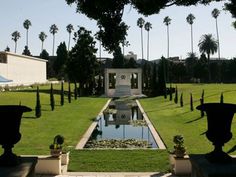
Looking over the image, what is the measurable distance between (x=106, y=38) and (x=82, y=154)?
26.2ft

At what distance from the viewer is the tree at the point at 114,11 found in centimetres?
783

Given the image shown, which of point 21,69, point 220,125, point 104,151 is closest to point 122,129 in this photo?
point 104,151

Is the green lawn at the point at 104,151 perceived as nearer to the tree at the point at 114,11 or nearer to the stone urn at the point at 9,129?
the stone urn at the point at 9,129

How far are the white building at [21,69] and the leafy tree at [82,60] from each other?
8745mm

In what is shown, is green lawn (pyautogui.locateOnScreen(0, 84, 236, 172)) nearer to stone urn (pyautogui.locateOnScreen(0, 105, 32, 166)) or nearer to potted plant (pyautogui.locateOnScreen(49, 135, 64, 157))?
potted plant (pyautogui.locateOnScreen(49, 135, 64, 157))

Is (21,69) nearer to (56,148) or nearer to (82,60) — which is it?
(82,60)

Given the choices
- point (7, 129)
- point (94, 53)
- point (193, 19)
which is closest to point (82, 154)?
point (7, 129)

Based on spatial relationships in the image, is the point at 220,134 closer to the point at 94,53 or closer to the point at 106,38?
the point at 106,38

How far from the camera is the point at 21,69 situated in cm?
6394

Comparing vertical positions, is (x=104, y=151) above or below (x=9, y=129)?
below

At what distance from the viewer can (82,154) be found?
597 inches

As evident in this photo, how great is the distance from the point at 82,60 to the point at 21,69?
47.6ft

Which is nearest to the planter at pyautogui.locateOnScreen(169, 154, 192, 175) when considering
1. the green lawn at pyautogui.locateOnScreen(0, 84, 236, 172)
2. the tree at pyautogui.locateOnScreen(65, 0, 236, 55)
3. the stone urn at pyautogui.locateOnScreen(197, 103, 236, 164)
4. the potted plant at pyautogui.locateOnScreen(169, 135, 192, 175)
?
the potted plant at pyautogui.locateOnScreen(169, 135, 192, 175)

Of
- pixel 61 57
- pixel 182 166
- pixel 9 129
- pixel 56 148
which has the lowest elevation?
pixel 182 166
